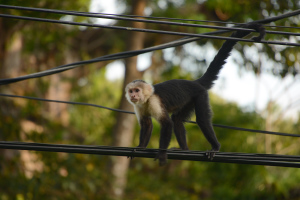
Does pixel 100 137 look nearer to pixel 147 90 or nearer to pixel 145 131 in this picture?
pixel 145 131

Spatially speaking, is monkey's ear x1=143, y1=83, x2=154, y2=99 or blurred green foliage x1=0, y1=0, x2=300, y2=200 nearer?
monkey's ear x1=143, y1=83, x2=154, y2=99

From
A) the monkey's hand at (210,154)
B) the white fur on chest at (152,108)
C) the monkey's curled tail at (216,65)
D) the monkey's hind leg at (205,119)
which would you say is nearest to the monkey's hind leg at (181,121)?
the monkey's hind leg at (205,119)

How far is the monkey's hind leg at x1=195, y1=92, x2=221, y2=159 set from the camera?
487cm

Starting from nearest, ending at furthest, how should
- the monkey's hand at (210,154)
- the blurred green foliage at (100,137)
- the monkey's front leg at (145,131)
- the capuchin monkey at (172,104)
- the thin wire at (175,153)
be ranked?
1. the thin wire at (175,153)
2. the monkey's hand at (210,154)
3. the capuchin monkey at (172,104)
4. the monkey's front leg at (145,131)
5. the blurred green foliage at (100,137)

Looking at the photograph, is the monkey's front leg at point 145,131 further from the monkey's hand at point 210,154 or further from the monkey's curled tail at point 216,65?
the monkey's hand at point 210,154

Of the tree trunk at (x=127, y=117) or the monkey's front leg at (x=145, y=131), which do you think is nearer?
the monkey's front leg at (x=145, y=131)

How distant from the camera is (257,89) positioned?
12.0 meters

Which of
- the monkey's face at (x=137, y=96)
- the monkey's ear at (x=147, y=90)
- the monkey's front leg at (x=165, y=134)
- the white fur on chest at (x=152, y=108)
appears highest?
the monkey's ear at (x=147, y=90)

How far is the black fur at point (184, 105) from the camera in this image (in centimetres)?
485

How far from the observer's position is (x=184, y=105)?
5.27 m

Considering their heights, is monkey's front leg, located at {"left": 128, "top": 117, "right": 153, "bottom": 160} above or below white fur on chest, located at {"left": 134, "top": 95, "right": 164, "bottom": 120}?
below

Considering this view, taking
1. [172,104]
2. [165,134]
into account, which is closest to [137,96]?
[172,104]

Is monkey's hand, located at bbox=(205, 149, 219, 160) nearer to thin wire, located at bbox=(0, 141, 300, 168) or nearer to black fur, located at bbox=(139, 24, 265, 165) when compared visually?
thin wire, located at bbox=(0, 141, 300, 168)

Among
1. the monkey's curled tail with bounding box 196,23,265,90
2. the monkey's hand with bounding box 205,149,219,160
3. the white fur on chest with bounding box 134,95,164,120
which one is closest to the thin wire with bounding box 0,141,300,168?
the monkey's hand with bounding box 205,149,219,160
